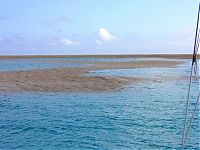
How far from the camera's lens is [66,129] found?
13172 mm

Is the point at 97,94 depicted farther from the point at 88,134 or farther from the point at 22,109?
the point at 88,134

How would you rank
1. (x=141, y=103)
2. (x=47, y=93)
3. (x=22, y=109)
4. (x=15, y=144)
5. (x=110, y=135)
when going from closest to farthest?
(x=15, y=144) < (x=110, y=135) < (x=22, y=109) < (x=141, y=103) < (x=47, y=93)

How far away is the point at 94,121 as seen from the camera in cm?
1428

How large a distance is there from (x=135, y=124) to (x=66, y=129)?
293cm

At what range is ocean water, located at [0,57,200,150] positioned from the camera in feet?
37.2

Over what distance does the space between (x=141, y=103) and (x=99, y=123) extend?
5299 millimetres

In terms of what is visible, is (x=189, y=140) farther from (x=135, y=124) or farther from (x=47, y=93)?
(x=47, y=93)

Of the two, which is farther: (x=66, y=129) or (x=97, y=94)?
(x=97, y=94)

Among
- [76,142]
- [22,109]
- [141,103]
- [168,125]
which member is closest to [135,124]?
[168,125]

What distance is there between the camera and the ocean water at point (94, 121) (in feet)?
37.2

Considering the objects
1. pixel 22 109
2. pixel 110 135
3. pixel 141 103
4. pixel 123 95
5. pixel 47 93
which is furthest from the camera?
pixel 47 93

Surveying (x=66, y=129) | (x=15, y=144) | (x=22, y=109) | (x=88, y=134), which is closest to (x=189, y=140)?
(x=88, y=134)

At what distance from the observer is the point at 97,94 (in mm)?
21891

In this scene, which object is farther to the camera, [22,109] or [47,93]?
[47,93]
